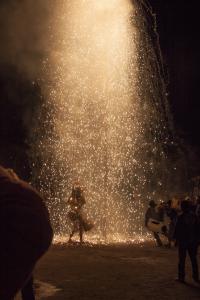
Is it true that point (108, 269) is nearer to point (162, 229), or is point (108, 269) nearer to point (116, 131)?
point (162, 229)

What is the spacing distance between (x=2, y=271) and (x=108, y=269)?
9.08 meters

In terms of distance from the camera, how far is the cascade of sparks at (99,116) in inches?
726

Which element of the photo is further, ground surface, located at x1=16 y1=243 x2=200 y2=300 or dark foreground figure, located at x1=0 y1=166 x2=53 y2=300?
ground surface, located at x1=16 y1=243 x2=200 y2=300

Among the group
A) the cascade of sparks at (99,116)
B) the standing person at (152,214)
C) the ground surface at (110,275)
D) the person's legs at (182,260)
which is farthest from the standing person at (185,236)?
the cascade of sparks at (99,116)

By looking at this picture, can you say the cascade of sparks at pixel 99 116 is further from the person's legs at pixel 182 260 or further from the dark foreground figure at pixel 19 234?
the dark foreground figure at pixel 19 234

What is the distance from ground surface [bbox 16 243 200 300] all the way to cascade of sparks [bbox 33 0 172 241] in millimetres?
5189

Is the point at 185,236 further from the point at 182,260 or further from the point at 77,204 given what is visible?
the point at 77,204

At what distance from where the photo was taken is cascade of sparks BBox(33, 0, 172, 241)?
60.5ft

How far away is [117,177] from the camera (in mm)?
18906

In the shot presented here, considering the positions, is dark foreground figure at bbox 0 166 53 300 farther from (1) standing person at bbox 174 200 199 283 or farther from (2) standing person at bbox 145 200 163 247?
(2) standing person at bbox 145 200 163 247

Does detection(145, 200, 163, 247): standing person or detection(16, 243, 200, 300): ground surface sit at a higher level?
detection(145, 200, 163, 247): standing person

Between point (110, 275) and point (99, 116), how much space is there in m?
10.3

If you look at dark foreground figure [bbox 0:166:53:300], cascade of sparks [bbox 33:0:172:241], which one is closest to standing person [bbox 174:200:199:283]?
dark foreground figure [bbox 0:166:53:300]

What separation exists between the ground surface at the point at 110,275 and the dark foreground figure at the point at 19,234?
6.23 m
